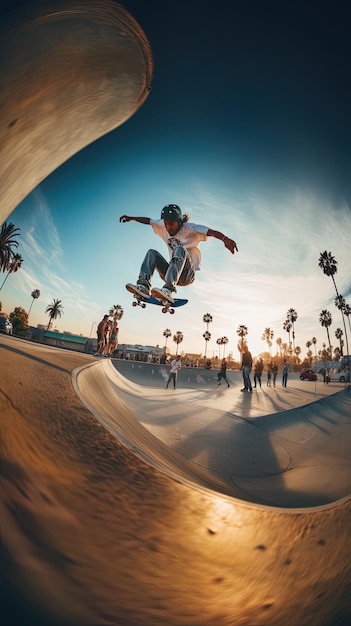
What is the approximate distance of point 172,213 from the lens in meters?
3.84

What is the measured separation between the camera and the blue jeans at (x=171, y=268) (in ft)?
11.5

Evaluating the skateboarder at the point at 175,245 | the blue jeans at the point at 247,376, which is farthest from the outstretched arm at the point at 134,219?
the blue jeans at the point at 247,376

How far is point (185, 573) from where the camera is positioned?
23.1 inches

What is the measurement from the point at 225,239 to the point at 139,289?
1659 mm

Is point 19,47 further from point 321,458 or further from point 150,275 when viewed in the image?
point 321,458

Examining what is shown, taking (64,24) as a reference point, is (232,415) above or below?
below

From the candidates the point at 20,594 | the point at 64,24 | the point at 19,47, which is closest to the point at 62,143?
the point at 64,24

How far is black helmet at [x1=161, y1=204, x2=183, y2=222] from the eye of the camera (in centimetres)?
383

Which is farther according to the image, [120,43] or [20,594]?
[120,43]

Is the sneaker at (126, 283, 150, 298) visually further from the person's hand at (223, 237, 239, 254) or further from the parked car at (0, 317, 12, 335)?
the parked car at (0, 317, 12, 335)

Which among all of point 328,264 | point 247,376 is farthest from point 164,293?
point 328,264

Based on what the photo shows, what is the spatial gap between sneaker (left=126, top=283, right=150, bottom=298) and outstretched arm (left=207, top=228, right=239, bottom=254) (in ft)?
4.76

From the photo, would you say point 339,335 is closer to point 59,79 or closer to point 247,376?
point 247,376

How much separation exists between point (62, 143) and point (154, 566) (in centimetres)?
304
